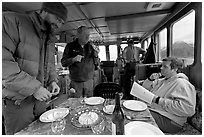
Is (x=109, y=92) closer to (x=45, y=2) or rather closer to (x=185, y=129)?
(x=185, y=129)

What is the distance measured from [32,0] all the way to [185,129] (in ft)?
8.66

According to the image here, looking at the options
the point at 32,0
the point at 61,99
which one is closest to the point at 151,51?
the point at 61,99

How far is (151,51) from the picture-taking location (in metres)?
2.60

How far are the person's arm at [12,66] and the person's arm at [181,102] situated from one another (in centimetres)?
131

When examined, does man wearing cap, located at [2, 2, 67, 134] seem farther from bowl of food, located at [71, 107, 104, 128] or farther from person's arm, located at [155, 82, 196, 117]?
person's arm, located at [155, 82, 196, 117]

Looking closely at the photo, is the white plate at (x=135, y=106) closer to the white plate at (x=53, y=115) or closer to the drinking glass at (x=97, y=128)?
the drinking glass at (x=97, y=128)

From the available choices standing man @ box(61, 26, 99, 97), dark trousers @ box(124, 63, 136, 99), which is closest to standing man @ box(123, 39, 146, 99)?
dark trousers @ box(124, 63, 136, 99)

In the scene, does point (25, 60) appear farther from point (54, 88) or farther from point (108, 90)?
point (108, 90)

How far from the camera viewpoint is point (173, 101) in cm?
122

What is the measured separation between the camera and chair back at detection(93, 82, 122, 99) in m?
1.60

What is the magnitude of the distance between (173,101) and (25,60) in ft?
4.91

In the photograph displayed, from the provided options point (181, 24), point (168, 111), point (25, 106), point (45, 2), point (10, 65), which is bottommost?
point (168, 111)

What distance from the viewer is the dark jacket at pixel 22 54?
0.73m

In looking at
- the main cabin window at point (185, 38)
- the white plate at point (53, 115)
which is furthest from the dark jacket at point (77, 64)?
the main cabin window at point (185, 38)
